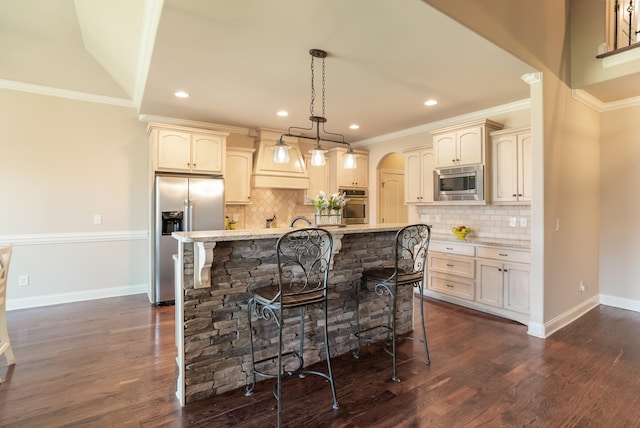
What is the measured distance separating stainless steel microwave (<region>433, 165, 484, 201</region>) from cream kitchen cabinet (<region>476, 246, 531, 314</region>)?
764 mm

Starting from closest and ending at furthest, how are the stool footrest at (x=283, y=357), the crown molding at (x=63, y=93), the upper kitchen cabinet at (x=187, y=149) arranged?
1. the stool footrest at (x=283, y=357)
2. the crown molding at (x=63, y=93)
3. the upper kitchen cabinet at (x=187, y=149)

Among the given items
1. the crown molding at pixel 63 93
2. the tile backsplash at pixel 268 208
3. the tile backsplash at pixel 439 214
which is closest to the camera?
the crown molding at pixel 63 93

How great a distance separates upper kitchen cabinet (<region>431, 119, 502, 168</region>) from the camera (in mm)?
4168

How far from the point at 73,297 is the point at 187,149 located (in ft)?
8.51

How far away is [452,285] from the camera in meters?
4.40

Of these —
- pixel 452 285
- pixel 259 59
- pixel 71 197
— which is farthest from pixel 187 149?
pixel 452 285

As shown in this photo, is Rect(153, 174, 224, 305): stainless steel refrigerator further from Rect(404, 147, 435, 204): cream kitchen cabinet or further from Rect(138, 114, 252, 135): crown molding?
Rect(404, 147, 435, 204): cream kitchen cabinet

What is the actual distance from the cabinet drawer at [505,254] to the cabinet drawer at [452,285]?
421mm

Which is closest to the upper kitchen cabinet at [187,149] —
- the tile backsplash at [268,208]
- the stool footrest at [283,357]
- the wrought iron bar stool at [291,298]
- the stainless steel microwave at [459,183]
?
Result: the tile backsplash at [268,208]

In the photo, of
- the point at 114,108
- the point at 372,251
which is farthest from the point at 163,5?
the point at 114,108

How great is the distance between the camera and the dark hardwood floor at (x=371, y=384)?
2.04m

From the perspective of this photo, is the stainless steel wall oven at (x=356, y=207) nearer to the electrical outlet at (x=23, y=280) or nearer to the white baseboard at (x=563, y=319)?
the white baseboard at (x=563, y=319)

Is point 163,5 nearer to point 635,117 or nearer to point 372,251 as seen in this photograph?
point 372,251

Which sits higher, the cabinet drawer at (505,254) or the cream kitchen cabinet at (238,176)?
the cream kitchen cabinet at (238,176)
